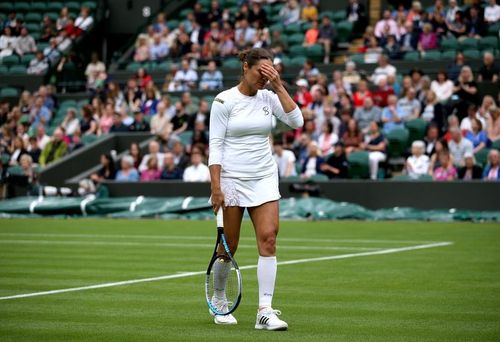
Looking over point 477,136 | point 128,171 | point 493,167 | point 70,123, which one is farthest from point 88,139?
point 493,167

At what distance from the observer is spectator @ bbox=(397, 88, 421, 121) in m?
24.1

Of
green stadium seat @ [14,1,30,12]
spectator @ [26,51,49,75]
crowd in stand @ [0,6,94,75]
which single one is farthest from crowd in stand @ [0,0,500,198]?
green stadium seat @ [14,1,30,12]

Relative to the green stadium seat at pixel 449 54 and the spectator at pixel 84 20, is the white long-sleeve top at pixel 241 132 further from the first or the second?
the spectator at pixel 84 20

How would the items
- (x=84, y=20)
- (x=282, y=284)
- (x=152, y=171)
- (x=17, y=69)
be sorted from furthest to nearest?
1. (x=84, y=20)
2. (x=17, y=69)
3. (x=152, y=171)
4. (x=282, y=284)

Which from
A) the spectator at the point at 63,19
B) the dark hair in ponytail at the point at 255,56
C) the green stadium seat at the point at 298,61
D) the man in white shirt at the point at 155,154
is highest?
the spectator at the point at 63,19

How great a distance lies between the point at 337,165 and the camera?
23266mm

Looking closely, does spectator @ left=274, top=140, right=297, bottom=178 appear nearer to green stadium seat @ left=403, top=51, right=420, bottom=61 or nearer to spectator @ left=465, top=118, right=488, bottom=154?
spectator @ left=465, top=118, right=488, bottom=154

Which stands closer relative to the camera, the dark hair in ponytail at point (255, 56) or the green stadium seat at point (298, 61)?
the dark hair in ponytail at point (255, 56)

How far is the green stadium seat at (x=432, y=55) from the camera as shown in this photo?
26891mm

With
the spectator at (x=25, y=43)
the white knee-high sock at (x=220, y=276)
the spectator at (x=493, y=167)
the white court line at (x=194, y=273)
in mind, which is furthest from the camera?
the spectator at (x=25, y=43)

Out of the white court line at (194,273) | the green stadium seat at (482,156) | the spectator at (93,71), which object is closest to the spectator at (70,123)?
the spectator at (93,71)

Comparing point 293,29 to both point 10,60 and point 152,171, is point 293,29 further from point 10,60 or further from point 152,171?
point 10,60

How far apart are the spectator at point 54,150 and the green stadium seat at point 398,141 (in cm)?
940

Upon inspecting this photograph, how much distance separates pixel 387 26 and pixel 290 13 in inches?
159
